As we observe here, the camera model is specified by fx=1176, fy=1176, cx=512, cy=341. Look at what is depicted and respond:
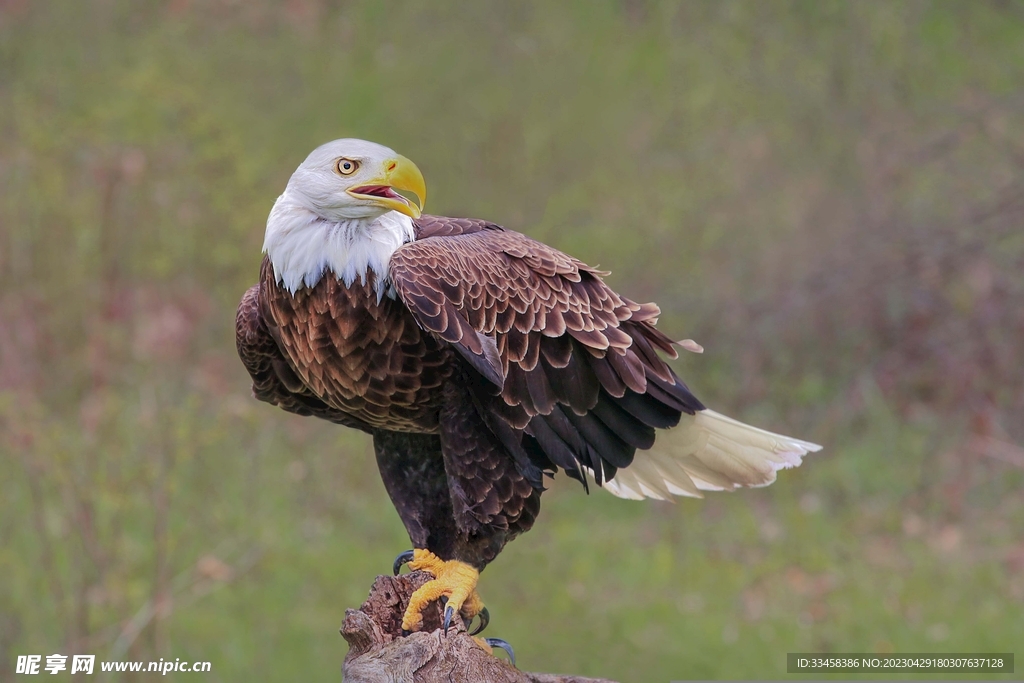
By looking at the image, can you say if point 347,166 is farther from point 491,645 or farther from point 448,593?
point 491,645

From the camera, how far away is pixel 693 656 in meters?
6.51

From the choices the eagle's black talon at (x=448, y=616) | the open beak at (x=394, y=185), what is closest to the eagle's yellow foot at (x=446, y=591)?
the eagle's black talon at (x=448, y=616)

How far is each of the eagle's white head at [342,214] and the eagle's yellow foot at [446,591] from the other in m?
0.97

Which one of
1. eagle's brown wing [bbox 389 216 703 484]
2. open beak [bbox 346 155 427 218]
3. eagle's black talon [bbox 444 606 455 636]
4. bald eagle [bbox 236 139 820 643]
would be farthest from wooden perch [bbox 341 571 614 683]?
open beak [bbox 346 155 427 218]

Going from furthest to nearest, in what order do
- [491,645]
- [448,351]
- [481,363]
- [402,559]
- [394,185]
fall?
1. [402,559]
2. [491,645]
3. [448,351]
4. [394,185]
5. [481,363]

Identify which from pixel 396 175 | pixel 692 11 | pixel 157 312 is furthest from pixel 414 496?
pixel 692 11

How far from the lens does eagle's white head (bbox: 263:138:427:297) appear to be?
11.3 feet

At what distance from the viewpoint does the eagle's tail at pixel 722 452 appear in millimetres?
4090

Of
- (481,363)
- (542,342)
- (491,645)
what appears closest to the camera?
(481,363)

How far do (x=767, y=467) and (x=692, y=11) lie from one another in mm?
7515

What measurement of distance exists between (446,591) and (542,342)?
853mm

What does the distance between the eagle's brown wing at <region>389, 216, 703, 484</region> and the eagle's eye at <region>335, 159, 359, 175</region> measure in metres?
0.28

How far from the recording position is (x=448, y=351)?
3539 millimetres

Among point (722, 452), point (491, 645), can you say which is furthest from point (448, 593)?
point (722, 452)
